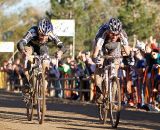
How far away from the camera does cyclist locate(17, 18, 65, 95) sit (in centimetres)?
1294

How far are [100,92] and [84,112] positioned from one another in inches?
143

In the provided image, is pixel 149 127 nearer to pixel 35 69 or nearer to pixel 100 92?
pixel 100 92

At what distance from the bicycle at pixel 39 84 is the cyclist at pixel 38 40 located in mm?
220

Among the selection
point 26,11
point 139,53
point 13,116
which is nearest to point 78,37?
point 26,11

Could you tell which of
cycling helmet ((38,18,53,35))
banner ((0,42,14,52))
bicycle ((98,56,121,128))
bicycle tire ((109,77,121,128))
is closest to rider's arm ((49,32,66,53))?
cycling helmet ((38,18,53,35))

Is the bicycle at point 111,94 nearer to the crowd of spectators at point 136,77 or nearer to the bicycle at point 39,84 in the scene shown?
the crowd of spectators at point 136,77

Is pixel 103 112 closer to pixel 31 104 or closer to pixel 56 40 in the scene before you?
pixel 31 104

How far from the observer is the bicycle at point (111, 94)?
12.2m

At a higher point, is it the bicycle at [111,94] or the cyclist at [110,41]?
the cyclist at [110,41]

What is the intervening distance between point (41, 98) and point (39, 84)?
310 millimetres

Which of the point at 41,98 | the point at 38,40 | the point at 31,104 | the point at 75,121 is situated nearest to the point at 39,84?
the point at 41,98

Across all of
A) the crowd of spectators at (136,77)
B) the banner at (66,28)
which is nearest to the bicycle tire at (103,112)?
the crowd of spectators at (136,77)

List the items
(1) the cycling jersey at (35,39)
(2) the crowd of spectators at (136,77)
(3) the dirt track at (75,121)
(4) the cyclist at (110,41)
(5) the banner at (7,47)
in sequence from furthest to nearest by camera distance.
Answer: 1. (5) the banner at (7,47)
2. (2) the crowd of spectators at (136,77)
3. (1) the cycling jersey at (35,39)
4. (4) the cyclist at (110,41)
5. (3) the dirt track at (75,121)

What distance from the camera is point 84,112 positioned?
1655cm
